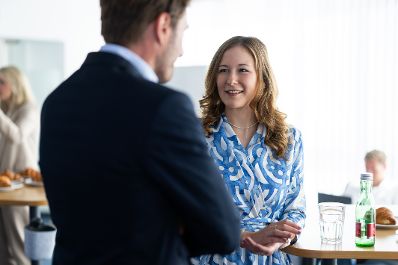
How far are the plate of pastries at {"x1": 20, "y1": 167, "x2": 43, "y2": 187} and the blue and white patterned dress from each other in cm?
208

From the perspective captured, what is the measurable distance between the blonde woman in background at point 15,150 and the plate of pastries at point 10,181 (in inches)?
12.7

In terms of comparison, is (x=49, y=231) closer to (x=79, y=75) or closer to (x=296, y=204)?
(x=296, y=204)

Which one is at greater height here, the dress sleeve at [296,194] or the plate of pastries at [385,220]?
the dress sleeve at [296,194]

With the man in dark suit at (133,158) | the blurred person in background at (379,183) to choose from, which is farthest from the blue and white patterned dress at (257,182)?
the blurred person in background at (379,183)

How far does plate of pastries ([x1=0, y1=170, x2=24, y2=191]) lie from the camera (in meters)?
3.59

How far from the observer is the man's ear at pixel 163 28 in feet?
3.43

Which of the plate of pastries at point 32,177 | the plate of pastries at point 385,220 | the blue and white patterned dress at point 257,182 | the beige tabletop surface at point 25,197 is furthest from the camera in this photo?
the plate of pastries at point 32,177

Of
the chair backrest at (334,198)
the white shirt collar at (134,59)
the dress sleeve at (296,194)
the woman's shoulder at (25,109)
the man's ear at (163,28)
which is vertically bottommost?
the chair backrest at (334,198)

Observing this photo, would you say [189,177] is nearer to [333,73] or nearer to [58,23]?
[333,73]

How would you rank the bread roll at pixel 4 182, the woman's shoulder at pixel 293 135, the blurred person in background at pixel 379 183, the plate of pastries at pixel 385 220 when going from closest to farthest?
1. the woman's shoulder at pixel 293 135
2. the plate of pastries at pixel 385 220
3. the bread roll at pixel 4 182
4. the blurred person in background at pixel 379 183

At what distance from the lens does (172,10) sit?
41.5 inches

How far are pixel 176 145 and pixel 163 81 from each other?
0.19 meters

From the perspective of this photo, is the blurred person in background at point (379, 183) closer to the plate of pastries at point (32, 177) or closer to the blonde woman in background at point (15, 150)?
the plate of pastries at point (32, 177)

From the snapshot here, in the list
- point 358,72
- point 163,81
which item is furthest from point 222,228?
point 358,72
